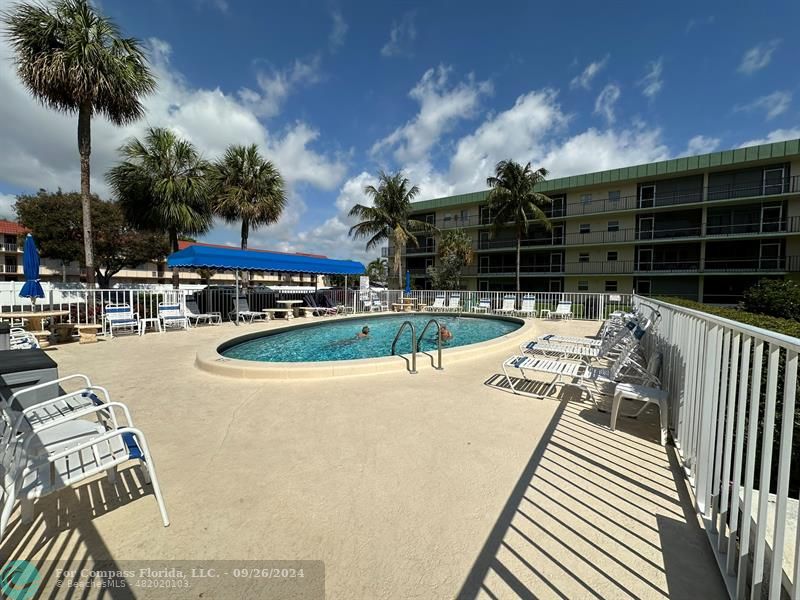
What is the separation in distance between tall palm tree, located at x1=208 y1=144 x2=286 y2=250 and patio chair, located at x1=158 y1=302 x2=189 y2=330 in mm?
9089

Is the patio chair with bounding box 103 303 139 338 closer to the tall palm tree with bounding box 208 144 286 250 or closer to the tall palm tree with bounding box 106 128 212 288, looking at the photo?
the tall palm tree with bounding box 106 128 212 288

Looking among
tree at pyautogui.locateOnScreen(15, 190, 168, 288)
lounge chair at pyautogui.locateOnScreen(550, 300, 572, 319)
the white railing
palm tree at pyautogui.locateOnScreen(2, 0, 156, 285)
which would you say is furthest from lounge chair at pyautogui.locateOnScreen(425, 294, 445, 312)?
tree at pyautogui.locateOnScreen(15, 190, 168, 288)

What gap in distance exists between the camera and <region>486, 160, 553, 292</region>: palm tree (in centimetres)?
2400

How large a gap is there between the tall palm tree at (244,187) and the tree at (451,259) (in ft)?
46.8

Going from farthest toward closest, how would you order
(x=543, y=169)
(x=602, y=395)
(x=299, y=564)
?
(x=543, y=169) < (x=602, y=395) < (x=299, y=564)

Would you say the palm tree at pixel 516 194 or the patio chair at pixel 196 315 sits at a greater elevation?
the palm tree at pixel 516 194

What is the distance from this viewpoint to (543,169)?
2414 cm

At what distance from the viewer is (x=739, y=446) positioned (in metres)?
1.69

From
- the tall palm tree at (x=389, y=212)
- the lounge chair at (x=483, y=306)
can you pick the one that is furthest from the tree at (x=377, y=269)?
the lounge chair at (x=483, y=306)

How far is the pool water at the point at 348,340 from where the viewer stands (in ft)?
28.6

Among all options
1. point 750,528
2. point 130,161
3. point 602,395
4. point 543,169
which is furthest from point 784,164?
point 130,161

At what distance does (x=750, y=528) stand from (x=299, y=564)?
2.28m

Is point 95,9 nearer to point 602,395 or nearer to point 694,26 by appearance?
point 602,395

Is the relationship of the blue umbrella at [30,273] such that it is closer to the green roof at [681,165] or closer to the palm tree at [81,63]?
the palm tree at [81,63]
